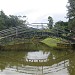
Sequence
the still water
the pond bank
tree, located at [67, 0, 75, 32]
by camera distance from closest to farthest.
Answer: the still water < the pond bank < tree, located at [67, 0, 75, 32]

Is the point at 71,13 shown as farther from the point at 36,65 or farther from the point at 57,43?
the point at 36,65

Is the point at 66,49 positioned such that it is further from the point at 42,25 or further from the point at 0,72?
the point at 0,72

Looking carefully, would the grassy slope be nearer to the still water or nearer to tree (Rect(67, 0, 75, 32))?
tree (Rect(67, 0, 75, 32))

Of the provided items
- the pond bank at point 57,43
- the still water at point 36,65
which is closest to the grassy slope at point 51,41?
the pond bank at point 57,43

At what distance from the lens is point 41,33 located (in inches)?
1164

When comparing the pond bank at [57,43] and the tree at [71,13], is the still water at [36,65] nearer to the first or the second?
the pond bank at [57,43]

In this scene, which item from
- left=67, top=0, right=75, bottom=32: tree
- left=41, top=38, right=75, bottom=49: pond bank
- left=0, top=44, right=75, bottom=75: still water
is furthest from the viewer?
left=67, top=0, right=75, bottom=32: tree

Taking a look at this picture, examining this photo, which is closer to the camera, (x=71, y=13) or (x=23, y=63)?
(x=23, y=63)

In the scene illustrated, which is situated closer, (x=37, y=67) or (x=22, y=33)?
(x=37, y=67)

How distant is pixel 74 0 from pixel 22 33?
1252cm

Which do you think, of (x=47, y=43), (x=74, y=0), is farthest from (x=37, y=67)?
(x=74, y=0)

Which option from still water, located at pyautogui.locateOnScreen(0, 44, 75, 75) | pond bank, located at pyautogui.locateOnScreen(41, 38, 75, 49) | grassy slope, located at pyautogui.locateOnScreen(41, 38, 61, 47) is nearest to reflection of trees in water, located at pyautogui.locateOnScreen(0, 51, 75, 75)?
still water, located at pyautogui.locateOnScreen(0, 44, 75, 75)

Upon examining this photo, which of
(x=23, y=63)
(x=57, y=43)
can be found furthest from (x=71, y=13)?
(x=23, y=63)

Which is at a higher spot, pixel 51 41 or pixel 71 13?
pixel 71 13
